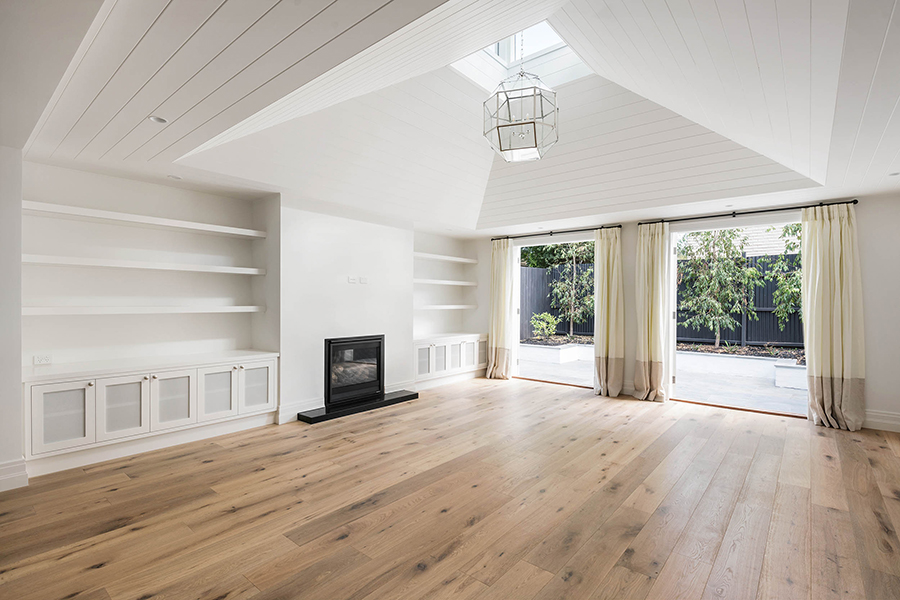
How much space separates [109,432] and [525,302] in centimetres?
835

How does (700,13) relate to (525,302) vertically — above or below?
above

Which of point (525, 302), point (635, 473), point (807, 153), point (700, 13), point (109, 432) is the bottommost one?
point (635, 473)

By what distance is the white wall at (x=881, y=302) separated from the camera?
14.8 ft

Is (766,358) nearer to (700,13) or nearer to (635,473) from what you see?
(635,473)

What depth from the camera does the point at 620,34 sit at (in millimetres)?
2879

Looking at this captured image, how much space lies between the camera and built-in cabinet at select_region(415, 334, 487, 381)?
6543mm

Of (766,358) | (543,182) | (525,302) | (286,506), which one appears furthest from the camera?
(525,302)

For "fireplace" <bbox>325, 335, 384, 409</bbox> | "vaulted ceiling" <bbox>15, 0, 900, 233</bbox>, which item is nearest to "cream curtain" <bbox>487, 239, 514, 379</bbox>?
"vaulted ceiling" <bbox>15, 0, 900, 233</bbox>

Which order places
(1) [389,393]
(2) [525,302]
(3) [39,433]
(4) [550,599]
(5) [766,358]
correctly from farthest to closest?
(2) [525,302] → (5) [766,358] → (1) [389,393] → (3) [39,433] → (4) [550,599]

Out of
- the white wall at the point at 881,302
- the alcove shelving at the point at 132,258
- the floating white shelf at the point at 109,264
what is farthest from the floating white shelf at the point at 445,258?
the white wall at the point at 881,302

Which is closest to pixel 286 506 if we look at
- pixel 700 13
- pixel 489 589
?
pixel 489 589

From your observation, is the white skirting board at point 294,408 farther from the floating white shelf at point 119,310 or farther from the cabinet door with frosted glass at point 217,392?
the floating white shelf at point 119,310

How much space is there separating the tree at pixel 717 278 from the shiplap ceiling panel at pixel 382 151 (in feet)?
17.4

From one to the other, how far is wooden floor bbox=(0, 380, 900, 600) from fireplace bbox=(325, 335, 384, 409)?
2.45 ft
